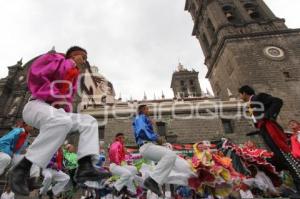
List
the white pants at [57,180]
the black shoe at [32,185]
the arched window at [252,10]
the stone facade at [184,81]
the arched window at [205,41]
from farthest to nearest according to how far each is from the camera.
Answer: the stone facade at [184,81] < the arched window at [205,41] < the arched window at [252,10] < the white pants at [57,180] < the black shoe at [32,185]

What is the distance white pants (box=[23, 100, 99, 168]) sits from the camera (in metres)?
2.72

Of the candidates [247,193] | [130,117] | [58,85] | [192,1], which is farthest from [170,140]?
[192,1]

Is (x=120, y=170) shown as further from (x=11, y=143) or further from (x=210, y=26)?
(x=210, y=26)

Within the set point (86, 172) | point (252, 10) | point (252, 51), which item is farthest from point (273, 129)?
point (252, 10)

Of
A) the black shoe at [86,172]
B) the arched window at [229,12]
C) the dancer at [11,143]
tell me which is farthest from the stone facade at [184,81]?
the black shoe at [86,172]

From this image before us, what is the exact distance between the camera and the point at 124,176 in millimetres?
6383

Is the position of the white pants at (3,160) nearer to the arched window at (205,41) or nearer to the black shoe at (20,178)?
the black shoe at (20,178)

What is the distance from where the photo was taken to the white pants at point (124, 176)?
6.36 meters

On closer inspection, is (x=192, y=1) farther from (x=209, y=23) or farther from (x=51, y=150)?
(x=51, y=150)

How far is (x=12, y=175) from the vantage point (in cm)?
268

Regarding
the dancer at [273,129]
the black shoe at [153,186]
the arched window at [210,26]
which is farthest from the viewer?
the arched window at [210,26]

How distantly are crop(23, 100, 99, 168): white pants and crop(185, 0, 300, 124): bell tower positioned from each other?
751 inches

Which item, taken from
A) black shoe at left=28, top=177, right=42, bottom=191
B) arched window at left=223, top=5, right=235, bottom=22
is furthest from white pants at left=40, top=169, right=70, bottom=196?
arched window at left=223, top=5, right=235, bottom=22

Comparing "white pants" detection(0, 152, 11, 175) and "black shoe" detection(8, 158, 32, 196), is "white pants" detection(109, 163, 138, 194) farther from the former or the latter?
"black shoe" detection(8, 158, 32, 196)
